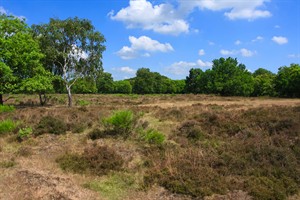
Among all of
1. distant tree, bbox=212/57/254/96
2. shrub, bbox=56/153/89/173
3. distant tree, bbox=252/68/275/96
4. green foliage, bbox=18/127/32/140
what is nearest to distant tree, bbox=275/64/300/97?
distant tree, bbox=252/68/275/96

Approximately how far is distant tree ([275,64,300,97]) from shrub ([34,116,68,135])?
5056 cm

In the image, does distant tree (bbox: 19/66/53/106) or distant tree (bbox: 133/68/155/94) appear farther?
distant tree (bbox: 133/68/155/94)

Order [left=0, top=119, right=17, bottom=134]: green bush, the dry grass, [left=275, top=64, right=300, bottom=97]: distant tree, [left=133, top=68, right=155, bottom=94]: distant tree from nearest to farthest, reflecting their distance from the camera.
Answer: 1. the dry grass
2. [left=0, top=119, right=17, bottom=134]: green bush
3. [left=275, top=64, right=300, bottom=97]: distant tree
4. [left=133, top=68, right=155, bottom=94]: distant tree

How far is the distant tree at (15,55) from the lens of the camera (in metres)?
23.1

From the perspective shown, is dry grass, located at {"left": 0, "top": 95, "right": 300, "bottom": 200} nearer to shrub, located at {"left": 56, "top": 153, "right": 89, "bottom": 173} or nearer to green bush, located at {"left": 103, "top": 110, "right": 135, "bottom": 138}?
shrub, located at {"left": 56, "top": 153, "right": 89, "bottom": 173}

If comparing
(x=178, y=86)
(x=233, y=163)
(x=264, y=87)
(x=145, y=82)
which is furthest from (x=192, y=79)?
(x=233, y=163)

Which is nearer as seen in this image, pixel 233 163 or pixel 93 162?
pixel 233 163

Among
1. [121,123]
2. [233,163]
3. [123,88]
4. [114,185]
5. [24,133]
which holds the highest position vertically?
[123,88]

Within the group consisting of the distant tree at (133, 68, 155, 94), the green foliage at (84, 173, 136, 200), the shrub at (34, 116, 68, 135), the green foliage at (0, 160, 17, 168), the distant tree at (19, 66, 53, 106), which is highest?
the distant tree at (133, 68, 155, 94)

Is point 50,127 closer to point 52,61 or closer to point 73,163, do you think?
point 73,163

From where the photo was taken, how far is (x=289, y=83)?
5509 centimetres

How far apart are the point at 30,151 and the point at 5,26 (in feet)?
60.1

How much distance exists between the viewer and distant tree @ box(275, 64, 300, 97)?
53.6 metres

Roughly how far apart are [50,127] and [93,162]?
5.91 m
